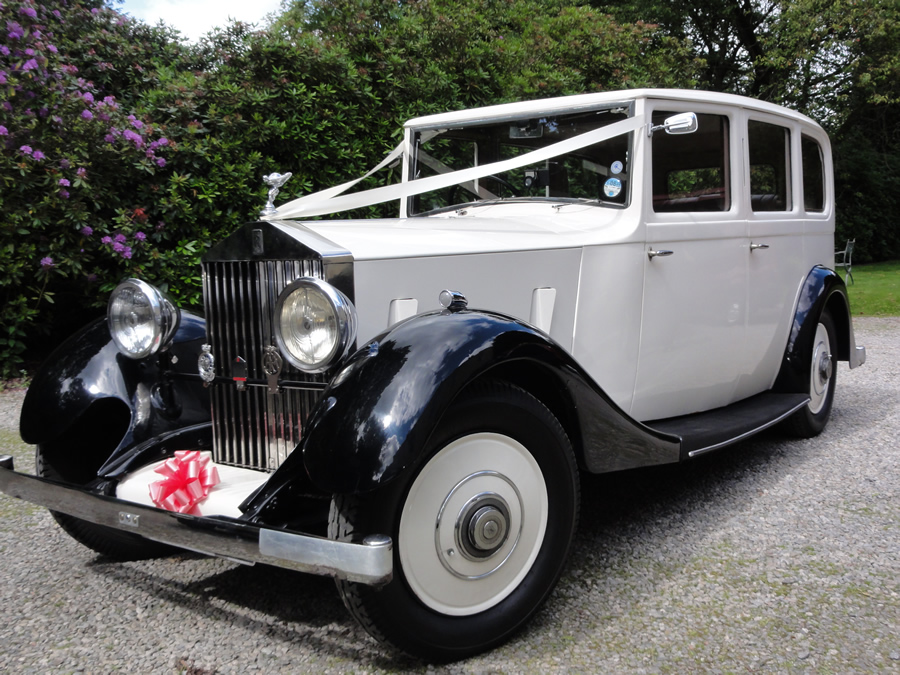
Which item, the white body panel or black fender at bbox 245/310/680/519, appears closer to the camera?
black fender at bbox 245/310/680/519

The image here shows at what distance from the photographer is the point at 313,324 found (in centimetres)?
218

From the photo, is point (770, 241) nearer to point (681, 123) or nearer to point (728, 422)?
point (728, 422)

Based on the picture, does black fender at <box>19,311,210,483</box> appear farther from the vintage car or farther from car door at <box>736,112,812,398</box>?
car door at <box>736,112,812,398</box>

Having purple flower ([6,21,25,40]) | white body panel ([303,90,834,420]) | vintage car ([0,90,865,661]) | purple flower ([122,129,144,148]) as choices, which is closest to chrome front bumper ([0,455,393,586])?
vintage car ([0,90,865,661])

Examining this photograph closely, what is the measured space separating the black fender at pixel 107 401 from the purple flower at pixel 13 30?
409cm

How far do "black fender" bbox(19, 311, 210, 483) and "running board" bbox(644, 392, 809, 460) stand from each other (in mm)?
1832

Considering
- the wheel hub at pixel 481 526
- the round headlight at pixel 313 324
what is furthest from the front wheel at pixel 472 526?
the round headlight at pixel 313 324

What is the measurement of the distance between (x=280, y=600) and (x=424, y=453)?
36.5 inches

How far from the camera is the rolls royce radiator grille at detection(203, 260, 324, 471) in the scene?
7.85 feet

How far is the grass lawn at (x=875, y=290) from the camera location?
35.4 feet

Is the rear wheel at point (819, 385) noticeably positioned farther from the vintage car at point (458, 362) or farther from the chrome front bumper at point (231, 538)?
the chrome front bumper at point (231, 538)

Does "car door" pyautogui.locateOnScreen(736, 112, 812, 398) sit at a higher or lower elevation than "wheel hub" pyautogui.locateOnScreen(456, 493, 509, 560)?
higher

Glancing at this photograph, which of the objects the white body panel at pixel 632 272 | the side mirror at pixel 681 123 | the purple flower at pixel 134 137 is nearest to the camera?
the white body panel at pixel 632 272

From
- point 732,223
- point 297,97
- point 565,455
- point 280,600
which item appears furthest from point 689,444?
point 297,97
